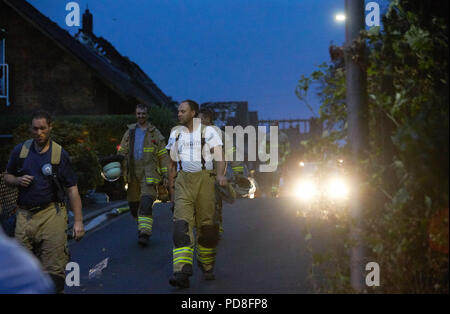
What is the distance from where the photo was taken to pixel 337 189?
16.6 ft

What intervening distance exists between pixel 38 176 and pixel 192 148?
205cm

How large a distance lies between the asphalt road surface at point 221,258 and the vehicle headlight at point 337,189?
509 millimetres

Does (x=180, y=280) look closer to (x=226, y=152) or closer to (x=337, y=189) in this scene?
(x=337, y=189)

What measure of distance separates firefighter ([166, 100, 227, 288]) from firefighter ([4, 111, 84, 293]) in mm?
1557

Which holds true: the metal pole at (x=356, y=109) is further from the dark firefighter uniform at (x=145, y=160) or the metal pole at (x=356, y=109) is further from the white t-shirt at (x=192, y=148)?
the dark firefighter uniform at (x=145, y=160)

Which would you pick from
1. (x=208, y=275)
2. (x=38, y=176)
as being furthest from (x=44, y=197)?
(x=208, y=275)

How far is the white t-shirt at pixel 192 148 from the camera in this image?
743 cm

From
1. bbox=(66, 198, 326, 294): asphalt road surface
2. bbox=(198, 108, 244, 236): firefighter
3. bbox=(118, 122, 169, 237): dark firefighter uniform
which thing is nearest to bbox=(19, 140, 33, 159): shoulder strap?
bbox=(66, 198, 326, 294): asphalt road surface

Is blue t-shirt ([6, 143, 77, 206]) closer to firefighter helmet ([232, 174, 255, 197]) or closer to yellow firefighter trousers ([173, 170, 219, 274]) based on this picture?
yellow firefighter trousers ([173, 170, 219, 274])

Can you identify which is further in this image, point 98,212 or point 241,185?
point 98,212

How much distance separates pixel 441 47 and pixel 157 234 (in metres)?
7.09

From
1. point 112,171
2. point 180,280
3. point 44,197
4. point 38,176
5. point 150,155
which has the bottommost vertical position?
point 180,280

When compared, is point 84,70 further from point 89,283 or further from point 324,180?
point 324,180

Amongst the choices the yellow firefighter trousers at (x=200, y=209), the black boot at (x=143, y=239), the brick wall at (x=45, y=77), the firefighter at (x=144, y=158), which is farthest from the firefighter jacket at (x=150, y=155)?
the brick wall at (x=45, y=77)
